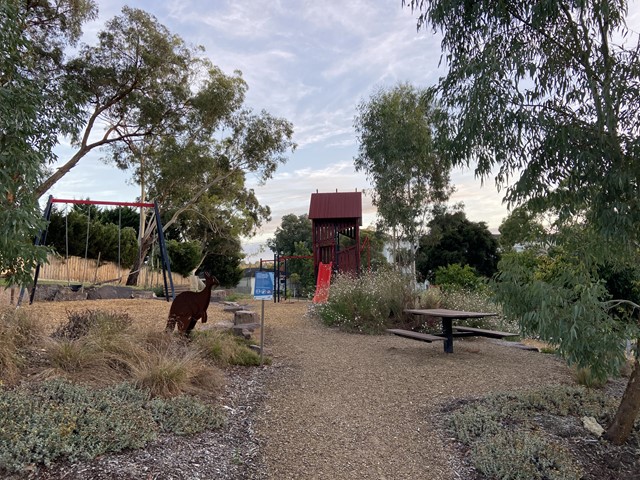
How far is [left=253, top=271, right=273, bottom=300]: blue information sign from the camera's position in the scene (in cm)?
627

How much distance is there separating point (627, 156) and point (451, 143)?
1359mm

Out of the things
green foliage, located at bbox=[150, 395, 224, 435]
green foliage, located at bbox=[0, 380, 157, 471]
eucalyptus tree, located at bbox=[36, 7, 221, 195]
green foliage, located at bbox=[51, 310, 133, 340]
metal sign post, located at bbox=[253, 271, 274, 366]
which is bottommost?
green foliage, located at bbox=[150, 395, 224, 435]

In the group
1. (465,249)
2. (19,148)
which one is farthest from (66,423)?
(465,249)

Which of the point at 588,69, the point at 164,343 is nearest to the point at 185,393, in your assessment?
the point at 164,343

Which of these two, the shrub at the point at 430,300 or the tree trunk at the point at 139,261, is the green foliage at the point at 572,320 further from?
the tree trunk at the point at 139,261

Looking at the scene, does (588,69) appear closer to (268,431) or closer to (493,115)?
(493,115)

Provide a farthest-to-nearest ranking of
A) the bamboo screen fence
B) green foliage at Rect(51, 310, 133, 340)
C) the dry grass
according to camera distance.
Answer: the bamboo screen fence < green foliage at Rect(51, 310, 133, 340) < the dry grass

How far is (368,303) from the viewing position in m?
9.96

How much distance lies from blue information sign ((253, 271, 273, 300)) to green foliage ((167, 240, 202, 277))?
24.8 meters

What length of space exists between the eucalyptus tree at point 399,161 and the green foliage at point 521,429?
1471cm

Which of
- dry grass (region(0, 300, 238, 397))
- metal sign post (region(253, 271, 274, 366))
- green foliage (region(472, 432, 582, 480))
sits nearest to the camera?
green foliage (region(472, 432, 582, 480))

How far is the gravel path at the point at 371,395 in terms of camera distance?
145 inches

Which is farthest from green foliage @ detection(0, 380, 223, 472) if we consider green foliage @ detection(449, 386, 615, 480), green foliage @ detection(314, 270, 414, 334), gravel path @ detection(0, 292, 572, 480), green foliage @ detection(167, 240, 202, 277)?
green foliage @ detection(167, 240, 202, 277)

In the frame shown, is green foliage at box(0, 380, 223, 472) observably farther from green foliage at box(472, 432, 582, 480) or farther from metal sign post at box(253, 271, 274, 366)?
green foliage at box(472, 432, 582, 480)
